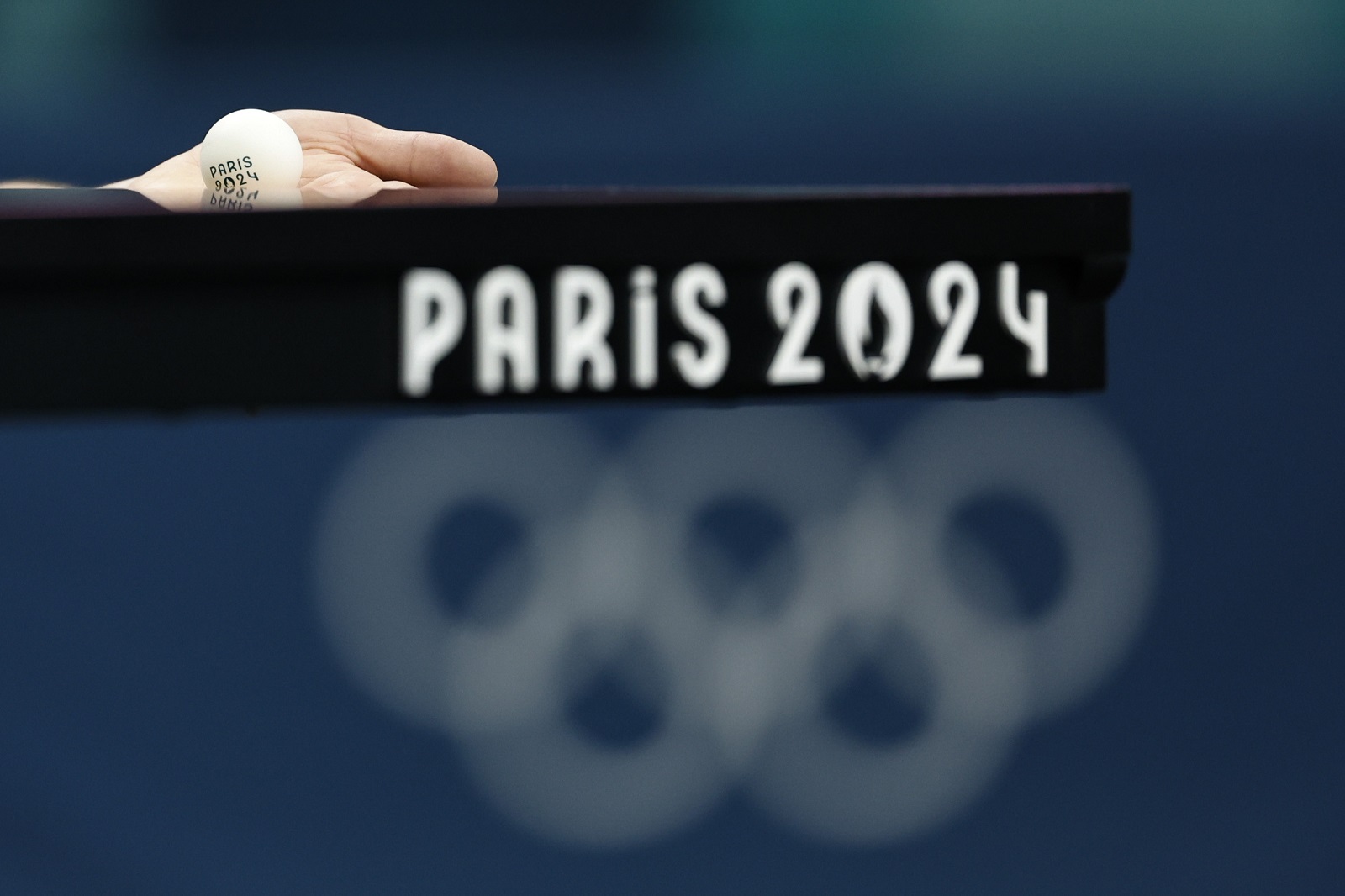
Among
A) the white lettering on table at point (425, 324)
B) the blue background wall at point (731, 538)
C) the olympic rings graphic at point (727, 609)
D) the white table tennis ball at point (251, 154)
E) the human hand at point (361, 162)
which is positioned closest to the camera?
the white lettering on table at point (425, 324)

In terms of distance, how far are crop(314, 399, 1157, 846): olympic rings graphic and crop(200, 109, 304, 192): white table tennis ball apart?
1.85m

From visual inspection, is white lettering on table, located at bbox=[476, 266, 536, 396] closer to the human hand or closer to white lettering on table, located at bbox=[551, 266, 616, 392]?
white lettering on table, located at bbox=[551, 266, 616, 392]

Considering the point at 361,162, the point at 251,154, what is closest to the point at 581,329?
the point at 251,154

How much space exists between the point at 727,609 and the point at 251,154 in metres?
2.14

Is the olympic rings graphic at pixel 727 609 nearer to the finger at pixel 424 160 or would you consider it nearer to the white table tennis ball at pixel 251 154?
the finger at pixel 424 160

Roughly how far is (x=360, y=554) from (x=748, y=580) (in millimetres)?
865

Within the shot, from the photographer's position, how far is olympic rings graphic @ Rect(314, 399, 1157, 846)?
3.63 metres

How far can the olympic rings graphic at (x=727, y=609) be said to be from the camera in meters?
3.63

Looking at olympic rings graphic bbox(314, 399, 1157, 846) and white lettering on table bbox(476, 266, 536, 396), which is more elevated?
white lettering on table bbox(476, 266, 536, 396)

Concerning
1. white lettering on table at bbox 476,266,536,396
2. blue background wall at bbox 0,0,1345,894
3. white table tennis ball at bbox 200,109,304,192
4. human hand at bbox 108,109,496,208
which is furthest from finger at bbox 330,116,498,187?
blue background wall at bbox 0,0,1345,894

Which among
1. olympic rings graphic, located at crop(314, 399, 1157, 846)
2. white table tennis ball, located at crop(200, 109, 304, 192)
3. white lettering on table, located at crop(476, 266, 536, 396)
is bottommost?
olympic rings graphic, located at crop(314, 399, 1157, 846)

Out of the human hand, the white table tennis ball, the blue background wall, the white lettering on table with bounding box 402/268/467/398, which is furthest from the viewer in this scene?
the blue background wall

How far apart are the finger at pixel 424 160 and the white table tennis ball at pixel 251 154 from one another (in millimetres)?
194

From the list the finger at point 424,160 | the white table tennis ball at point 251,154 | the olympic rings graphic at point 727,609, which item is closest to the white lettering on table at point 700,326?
the white table tennis ball at point 251,154
